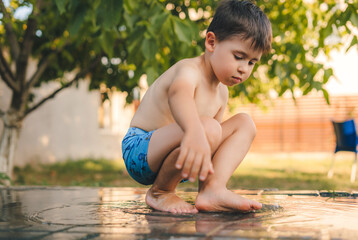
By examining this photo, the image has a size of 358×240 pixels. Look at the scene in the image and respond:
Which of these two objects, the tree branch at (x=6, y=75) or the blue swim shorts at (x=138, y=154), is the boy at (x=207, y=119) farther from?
the tree branch at (x=6, y=75)

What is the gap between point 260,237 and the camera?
1463mm

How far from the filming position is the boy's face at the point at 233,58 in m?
2.04

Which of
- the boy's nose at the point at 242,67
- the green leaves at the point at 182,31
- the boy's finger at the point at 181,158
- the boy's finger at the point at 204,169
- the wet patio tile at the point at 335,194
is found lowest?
the wet patio tile at the point at 335,194

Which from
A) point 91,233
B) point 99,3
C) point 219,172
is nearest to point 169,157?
point 219,172

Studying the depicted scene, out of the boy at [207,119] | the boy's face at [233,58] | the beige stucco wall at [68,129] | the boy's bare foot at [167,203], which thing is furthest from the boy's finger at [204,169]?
the beige stucco wall at [68,129]

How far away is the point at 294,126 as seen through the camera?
47.3 feet

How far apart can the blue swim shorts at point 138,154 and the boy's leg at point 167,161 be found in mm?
37

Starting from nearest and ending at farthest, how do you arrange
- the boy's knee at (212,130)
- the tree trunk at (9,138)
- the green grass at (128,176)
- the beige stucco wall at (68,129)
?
the boy's knee at (212,130) → the tree trunk at (9,138) → the green grass at (128,176) → the beige stucco wall at (68,129)

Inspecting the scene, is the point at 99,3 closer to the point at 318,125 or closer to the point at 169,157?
the point at 169,157

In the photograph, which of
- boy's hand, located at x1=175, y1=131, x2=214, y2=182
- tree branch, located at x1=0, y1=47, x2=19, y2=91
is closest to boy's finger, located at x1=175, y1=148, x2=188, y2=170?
boy's hand, located at x1=175, y1=131, x2=214, y2=182

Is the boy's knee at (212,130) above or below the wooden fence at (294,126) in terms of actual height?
below

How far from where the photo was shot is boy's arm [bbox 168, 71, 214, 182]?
5.62ft

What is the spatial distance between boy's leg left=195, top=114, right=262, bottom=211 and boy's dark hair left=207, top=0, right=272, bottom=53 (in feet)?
1.23

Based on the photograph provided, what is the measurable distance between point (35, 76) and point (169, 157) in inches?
163
